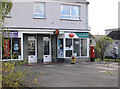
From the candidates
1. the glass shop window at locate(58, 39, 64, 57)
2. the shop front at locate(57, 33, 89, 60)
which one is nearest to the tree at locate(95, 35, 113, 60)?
the shop front at locate(57, 33, 89, 60)

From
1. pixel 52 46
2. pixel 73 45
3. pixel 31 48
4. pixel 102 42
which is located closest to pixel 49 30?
pixel 52 46

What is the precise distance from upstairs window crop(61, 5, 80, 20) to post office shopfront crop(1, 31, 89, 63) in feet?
6.13

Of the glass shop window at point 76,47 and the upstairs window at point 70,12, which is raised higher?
the upstairs window at point 70,12

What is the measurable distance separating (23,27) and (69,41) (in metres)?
5.15

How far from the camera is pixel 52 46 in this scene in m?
19.4

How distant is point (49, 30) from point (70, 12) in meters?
3.38

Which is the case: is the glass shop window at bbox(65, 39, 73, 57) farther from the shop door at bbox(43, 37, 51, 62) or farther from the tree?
the tree

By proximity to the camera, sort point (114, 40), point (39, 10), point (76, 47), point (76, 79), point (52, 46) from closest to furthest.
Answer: point (76, 79), point (39, 10), point (52, 46), point (76, 47), point (114, 40)

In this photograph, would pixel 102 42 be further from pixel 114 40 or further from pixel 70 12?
pixel 114 40

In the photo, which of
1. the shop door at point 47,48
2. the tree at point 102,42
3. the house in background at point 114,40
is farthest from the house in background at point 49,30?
the house in background at point 114,40

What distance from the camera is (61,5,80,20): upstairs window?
19489 millimetres

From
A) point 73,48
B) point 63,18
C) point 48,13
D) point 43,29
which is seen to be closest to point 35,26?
point 43,29

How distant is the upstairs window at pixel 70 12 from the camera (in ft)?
63.9

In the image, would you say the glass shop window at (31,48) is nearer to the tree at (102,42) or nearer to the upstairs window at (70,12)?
the upstairs window at (70,12)
